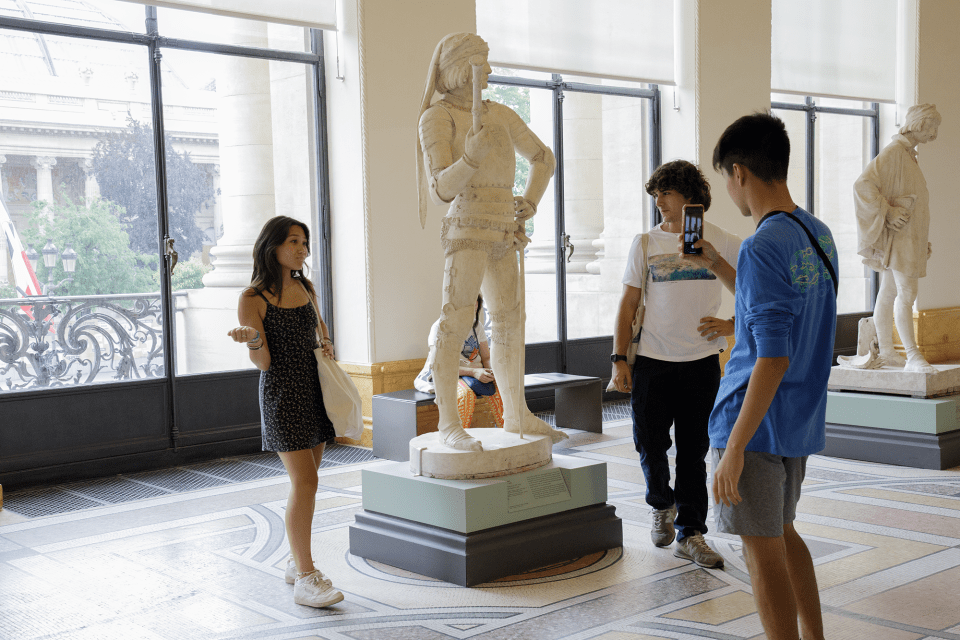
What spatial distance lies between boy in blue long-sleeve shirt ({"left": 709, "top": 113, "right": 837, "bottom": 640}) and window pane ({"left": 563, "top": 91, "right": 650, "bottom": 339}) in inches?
277

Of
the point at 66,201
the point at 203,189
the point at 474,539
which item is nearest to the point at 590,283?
the point at 203,189

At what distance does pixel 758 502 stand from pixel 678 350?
1.88 metres

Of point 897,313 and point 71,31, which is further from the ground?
point 71,31

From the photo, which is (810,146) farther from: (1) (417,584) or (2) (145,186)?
(1) (417,584)

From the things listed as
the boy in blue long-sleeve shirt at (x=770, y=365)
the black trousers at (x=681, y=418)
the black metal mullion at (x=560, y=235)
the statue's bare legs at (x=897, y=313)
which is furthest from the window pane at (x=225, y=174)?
the boy in blue long-sleeve shirt at (x=770, y=365)

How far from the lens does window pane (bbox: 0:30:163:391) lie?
21.7ft

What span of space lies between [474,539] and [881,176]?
4.90 meters

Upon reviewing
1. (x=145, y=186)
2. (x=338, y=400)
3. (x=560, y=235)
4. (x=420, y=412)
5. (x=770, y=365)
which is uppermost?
(x=145, y=186)

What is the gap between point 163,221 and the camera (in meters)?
7.21

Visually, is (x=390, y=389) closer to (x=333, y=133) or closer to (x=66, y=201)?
(x=333, y=133)

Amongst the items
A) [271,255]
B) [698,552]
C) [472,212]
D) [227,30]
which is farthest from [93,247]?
[698,552]

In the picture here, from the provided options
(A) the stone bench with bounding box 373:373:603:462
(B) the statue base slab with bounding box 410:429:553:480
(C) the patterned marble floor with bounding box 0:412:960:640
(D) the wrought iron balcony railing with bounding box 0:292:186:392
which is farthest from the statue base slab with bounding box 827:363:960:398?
(D) the wrought iron balcony railing with bounding box 0:292:186:392

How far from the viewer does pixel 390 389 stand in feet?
24.9

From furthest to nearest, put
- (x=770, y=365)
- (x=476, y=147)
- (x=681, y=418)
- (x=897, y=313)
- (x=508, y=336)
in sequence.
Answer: (x=897, y=313)
(x=508, y=336)
(x=681, y=418)
(x=476, y=147)
(x=770, y=365)
